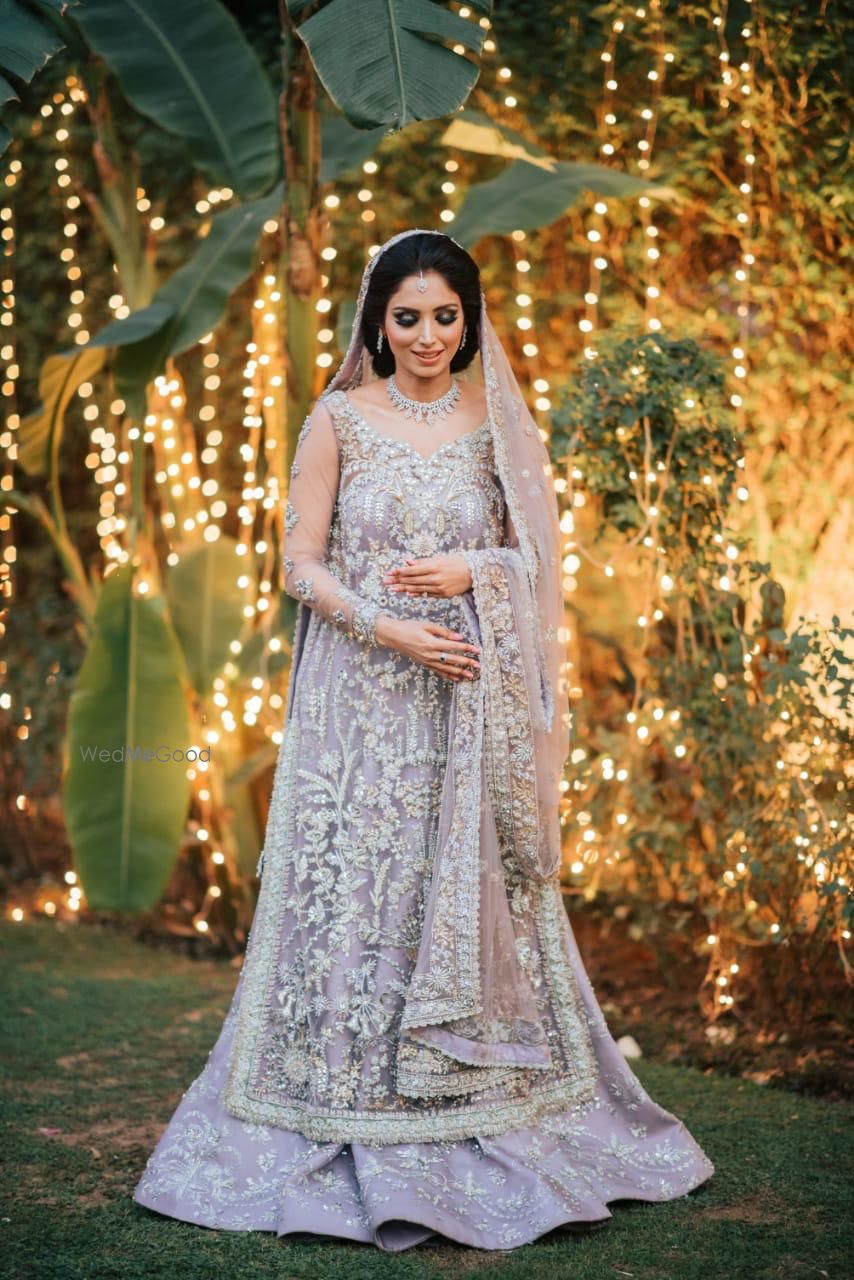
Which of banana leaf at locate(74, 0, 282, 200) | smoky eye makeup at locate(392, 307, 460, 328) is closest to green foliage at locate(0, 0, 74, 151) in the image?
banana leaf at locate(74, 0, 282, 200)

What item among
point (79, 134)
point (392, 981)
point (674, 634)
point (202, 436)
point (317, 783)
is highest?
point (79, 134)

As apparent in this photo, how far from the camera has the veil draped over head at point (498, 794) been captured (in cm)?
271

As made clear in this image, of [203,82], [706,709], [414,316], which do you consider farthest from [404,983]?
[203,82]

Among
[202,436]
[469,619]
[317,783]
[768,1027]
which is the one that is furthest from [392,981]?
[202,436]

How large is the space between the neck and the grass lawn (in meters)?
1.59

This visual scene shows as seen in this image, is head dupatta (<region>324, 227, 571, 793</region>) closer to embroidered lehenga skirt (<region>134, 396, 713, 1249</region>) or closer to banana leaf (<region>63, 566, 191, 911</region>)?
embroidered lehenga skirt (<region>134, 396, 713, 1249</region>)

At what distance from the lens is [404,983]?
2.78 metres

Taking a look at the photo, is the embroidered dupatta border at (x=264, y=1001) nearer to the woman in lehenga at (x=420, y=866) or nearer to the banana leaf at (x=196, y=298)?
the woman in lehenga at (x=420, y=866)

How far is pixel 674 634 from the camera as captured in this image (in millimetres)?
4277

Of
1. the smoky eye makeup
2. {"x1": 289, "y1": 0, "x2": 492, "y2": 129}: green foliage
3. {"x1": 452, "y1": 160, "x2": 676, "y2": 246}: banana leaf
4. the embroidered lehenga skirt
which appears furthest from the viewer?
{"x1": 452, "y1": 160, "x2": 676, "y2": 246}: banana leaf

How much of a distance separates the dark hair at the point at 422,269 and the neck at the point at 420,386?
0.12m

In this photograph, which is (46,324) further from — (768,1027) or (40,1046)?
(768,1027)

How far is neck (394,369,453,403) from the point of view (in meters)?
2.88

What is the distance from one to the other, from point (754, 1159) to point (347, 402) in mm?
1781
